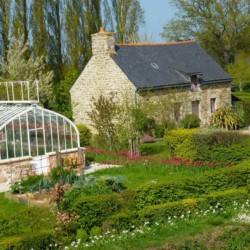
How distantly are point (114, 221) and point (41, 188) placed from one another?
4.92 meters

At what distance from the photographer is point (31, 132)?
21469 mm

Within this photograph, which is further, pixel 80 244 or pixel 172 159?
pixel 172 159

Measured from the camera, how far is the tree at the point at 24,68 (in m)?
33.7

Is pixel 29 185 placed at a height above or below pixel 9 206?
above

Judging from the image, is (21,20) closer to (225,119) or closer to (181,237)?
(225,119)

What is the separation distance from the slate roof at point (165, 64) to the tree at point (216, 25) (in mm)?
15481

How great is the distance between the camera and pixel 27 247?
1125 centimetres

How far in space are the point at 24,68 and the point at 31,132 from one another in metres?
13.6

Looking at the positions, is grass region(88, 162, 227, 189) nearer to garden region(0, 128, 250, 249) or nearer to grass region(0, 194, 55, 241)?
garden region(0, 128, 250, 249)

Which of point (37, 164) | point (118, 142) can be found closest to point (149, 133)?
point (118, 142)

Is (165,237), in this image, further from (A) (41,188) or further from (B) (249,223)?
(A) (41,188)

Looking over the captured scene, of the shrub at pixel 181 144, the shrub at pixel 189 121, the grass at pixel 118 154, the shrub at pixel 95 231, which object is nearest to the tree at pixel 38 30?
the shrub at pixel 189 121

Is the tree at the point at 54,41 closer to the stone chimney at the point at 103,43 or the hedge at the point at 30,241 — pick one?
the stone chimney at the point at 103,43

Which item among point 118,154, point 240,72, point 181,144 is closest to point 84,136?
point 118,154
